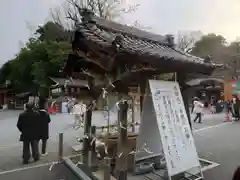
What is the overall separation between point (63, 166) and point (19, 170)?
46.5 inches

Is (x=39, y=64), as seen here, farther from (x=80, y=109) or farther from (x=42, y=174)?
(x=42, y=174)

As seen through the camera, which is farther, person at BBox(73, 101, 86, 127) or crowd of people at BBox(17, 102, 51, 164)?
crowd of people at BBox(17, 102, 51, 164)

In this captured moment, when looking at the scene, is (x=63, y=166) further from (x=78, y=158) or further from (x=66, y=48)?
(x=66, y=48)

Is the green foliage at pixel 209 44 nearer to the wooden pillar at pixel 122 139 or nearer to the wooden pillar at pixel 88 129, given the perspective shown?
the wooden pillar at pixel 88 129

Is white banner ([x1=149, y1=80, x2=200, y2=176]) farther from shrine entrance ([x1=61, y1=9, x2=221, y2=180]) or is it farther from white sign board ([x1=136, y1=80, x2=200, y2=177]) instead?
shrine entrance ([x1=61, y1=9, x2=221, y2=180])

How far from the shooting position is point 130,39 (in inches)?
189

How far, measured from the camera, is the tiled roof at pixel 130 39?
3807mm

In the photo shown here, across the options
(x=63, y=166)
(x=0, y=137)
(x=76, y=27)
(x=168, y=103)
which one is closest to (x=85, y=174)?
(x=63, y=166)

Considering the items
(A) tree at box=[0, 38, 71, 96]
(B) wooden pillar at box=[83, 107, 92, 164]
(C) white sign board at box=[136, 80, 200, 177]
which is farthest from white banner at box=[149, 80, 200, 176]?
(A) tree at box=[0, 38, 71, 96]

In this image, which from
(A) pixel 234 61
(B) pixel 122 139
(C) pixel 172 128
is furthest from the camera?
(A) pixel 234 61

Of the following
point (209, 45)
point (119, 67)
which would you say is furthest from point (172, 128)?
point (209, 45)

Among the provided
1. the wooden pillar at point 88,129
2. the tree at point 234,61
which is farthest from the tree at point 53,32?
the wooden pillar at point 88,129

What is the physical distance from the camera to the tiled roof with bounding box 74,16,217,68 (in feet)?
12.5

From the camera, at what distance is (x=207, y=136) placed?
33.9 feet
